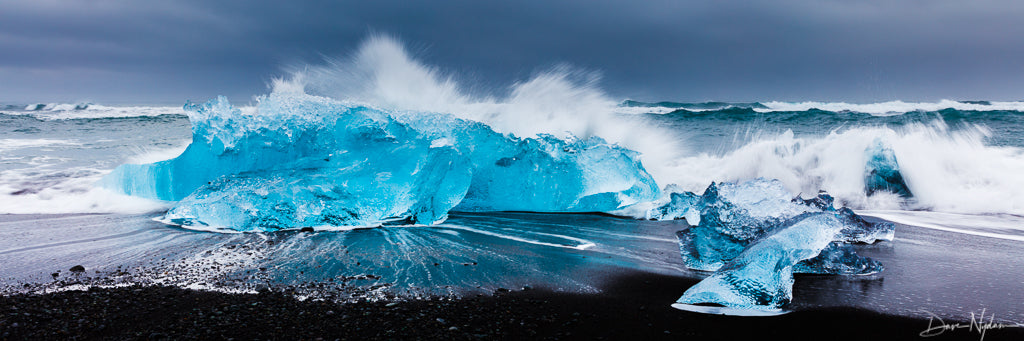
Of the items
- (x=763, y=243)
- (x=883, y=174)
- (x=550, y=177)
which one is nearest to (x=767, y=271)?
(x=763, y=243)

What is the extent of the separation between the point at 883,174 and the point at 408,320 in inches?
286

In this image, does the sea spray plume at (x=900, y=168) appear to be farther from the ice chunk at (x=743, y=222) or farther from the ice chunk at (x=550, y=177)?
the ice chunk at (x=743, y=222)

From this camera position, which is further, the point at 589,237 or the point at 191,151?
the point at 191,151

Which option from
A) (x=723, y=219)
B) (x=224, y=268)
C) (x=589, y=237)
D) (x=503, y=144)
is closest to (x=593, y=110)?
(x=503, y=144)

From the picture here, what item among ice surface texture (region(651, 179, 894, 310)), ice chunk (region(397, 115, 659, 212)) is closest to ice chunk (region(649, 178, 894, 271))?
ice surface texture (region(651, 179, 894, 310))

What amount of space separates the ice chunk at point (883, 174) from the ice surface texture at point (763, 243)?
2979 mm

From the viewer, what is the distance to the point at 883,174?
25.0 ft

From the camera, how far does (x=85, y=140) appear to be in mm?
14461

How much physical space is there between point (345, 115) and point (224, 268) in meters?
2.44

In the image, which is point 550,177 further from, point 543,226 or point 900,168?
point 900,168

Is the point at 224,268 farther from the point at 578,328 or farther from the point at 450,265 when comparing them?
the point at 578,328

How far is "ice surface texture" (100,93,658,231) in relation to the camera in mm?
5500
